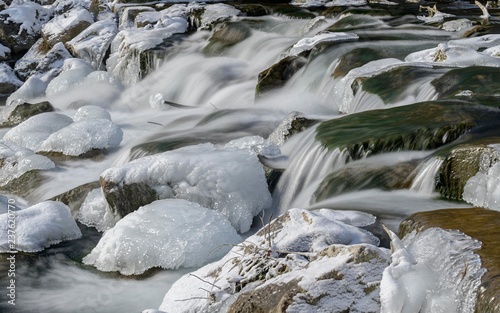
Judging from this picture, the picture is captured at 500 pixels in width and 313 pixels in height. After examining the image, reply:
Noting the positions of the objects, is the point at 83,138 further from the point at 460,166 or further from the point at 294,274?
the point at 294,274

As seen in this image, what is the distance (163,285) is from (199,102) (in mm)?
5536

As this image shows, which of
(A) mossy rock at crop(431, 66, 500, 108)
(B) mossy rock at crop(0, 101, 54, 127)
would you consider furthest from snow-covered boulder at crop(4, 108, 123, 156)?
(A) mossy rock at crop(431, 66, 500, 108)

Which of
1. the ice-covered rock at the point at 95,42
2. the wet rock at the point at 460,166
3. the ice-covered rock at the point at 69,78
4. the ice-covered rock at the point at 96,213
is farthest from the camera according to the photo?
the ice-covered rock at the point at 95,42

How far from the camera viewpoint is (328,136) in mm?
5648

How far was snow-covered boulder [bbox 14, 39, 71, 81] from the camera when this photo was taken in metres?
A: 12.9

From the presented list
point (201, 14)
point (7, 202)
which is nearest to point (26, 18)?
point (201, 14)

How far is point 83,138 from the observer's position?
25.3 feet

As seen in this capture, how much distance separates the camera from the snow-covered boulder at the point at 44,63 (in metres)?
12.9

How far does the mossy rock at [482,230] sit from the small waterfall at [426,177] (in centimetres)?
130

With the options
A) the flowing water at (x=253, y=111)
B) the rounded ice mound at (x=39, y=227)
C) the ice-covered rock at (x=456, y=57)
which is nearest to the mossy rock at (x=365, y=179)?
the flowing water at (x=253, y=111)

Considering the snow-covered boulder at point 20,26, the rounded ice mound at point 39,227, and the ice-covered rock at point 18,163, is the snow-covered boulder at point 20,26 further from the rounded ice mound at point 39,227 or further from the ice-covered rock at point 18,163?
the rounded ice mound at point 39,227

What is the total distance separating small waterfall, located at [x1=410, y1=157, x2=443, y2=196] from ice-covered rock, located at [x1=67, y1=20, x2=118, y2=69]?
8.87m

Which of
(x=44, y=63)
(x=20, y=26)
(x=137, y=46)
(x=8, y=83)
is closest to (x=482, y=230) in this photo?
(x=137, y=46)

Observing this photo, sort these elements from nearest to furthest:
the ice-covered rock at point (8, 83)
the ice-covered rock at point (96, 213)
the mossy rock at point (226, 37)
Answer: the ice-covered rock at point (96, 213) < the mossy rock at point (226, 37) < the ice-covered rock at point (8, 83)
